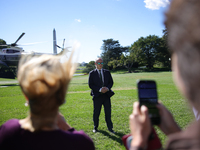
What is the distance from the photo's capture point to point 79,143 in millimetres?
1098

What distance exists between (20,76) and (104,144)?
4.05 m

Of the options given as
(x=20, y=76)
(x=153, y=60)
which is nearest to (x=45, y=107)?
(x=20, y=76)

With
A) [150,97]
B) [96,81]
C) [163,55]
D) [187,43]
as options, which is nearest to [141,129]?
[150,97]

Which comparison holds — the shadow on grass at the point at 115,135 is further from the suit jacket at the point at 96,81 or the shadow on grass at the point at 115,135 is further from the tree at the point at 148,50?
the tree at the point at 148,50

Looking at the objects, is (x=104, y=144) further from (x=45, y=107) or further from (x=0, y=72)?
(x=0, y=72)

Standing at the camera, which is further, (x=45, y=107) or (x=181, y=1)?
(x=45, y=107)

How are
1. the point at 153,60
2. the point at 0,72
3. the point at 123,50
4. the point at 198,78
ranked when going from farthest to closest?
the point at 123,50 → the point at 153,60 → the point at 0,72 → the point at 198,78

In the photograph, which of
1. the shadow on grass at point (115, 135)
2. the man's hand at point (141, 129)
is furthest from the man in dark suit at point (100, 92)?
the man's hand at point (141, 129)

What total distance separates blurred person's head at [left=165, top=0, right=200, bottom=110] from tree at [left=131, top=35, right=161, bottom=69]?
72332mm

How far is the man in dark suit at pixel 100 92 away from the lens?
529 centimetres

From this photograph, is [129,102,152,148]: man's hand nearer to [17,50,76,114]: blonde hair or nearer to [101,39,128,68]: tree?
[17,50,76,114]: blonde hair

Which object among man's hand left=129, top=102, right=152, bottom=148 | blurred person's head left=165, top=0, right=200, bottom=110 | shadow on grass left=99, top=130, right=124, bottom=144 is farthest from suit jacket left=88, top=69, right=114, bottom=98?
blurred person's head left=165, top=0, right=200, bottom=110

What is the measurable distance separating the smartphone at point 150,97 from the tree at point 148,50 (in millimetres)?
71758

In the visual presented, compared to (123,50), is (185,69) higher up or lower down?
lower down
